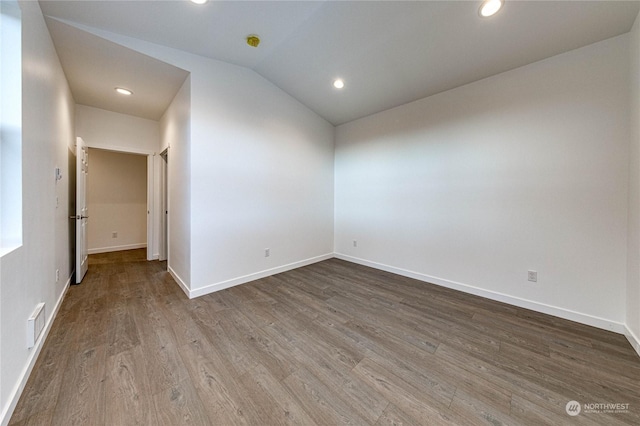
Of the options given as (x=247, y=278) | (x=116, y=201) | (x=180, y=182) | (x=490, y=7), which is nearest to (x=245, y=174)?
(x=180, y=182)

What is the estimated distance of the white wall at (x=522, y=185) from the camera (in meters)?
2.09

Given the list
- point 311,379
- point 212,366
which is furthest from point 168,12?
point 311,379

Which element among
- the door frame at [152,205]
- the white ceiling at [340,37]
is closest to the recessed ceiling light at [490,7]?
the white ceiling at [340,37]

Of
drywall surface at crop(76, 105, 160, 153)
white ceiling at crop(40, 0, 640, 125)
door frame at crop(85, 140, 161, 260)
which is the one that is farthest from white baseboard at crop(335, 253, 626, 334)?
drywall surface at crop(76, 105, 160, 153)

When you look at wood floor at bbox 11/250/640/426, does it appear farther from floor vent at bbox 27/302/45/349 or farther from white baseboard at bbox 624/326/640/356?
floor vent at bbox 27/302/45/349

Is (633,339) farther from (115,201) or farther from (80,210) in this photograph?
(115,201)

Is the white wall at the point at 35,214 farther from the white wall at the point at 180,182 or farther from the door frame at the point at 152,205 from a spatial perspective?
the door frame at the point at 152,205

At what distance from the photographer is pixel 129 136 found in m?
3.94

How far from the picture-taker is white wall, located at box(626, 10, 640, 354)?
182cm

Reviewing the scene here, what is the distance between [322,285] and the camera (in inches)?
123

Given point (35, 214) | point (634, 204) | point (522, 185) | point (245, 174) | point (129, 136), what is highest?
point (129, 136)

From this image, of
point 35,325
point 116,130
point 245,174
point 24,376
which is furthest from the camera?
point 116,130

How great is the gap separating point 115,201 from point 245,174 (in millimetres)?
4086

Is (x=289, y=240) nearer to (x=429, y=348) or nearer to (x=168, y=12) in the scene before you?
(x=429, y=348)
